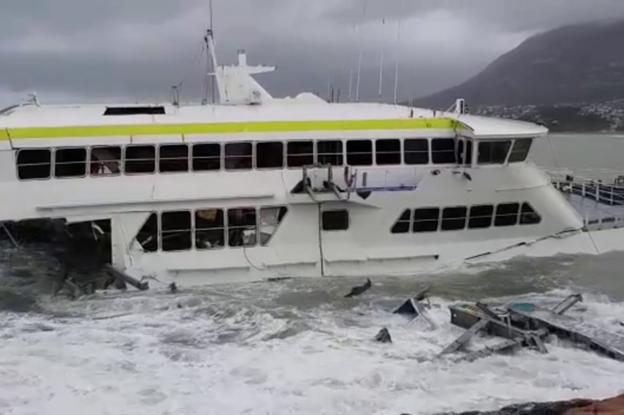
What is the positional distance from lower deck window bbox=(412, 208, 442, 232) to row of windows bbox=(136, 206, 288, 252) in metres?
3.10

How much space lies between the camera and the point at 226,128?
1670 cm

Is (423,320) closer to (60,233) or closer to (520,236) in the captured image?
(520,236)

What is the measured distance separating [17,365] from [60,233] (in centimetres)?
727

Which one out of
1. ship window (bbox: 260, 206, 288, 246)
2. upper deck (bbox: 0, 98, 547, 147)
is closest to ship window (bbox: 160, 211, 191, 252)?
ship window (bbox: 260, 206, 288, 246)

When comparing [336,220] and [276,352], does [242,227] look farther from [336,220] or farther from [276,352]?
[276,352]

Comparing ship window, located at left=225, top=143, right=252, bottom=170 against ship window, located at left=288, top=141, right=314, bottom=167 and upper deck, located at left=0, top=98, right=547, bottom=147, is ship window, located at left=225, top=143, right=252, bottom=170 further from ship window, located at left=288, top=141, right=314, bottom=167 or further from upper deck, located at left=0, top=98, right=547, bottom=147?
ship window, located at left=288, top=141, right=314, bottom=167

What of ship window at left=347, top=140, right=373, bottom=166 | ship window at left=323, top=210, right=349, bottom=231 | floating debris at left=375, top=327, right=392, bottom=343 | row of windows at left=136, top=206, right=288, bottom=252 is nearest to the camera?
floating debris at left=375, top=327, right=392, bottom=343

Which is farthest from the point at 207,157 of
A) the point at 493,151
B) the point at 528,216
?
the point at 528,216

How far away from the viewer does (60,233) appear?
60.3 feet

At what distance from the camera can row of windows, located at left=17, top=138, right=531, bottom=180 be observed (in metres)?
15.9

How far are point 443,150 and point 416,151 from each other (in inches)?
26.6

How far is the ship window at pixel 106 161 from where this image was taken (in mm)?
16078

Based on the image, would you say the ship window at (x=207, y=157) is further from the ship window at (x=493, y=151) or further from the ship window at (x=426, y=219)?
the ship window at (x=493, y=151)

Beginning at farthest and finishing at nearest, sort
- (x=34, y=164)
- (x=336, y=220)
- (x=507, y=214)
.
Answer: (x=507, y=214), (x=336, y=220), (x=34, y=164)
